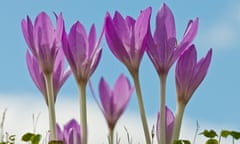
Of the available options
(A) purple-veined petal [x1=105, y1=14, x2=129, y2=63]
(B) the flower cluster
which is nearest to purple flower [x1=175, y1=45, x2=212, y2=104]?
(B) the flower cluster

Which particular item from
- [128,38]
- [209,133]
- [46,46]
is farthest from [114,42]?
[209,133]

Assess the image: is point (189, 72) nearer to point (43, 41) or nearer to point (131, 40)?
point (131, 40)

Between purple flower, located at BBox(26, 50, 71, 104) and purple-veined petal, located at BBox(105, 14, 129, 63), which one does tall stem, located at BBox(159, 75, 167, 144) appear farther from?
purple flower, located at BBox(26, 50, 71, 104)

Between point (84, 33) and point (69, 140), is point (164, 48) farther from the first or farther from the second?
point (69, 140)

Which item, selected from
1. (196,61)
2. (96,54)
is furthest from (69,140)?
(196,61)

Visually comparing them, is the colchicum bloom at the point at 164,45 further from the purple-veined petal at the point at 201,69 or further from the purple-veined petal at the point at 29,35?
the purple-veined petal at the point at 29,35
